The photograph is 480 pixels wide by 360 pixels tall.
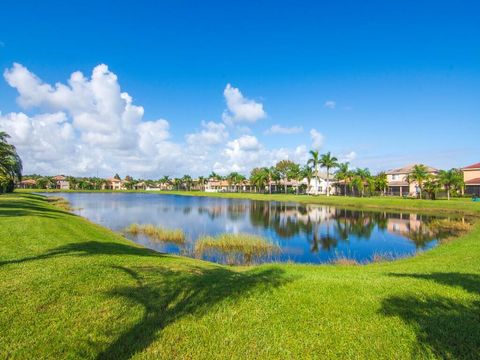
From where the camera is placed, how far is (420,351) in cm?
522

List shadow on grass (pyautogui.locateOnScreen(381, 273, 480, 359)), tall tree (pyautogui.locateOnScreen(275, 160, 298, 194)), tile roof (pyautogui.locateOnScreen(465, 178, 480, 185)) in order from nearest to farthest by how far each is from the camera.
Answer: shadow on grass (pyautogui.locateOnScreen(381, 273, 480, 359)) → tile roof (pyautogui.locateOnScreen(465, 178, 480, 185)) → tall tree (pyautogui.locateOnScreen(275, 160, 298, 194))

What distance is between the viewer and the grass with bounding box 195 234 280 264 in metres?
21.3

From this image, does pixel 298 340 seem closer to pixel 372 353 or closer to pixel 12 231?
pixel 372 353

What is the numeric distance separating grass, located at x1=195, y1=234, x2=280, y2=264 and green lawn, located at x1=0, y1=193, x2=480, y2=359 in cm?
1156

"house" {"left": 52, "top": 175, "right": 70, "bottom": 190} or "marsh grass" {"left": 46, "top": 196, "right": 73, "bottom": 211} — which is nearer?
"marsh grass" {"left": 46, "top": 196, "right": 73, "bottom": 211}

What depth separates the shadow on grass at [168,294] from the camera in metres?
5.44

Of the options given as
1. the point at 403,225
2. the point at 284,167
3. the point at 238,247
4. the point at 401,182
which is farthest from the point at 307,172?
the point at 238,247

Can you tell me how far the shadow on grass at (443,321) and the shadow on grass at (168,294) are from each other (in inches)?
132

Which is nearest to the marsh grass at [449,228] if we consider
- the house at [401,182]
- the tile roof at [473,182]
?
the tile roof at [473,182]

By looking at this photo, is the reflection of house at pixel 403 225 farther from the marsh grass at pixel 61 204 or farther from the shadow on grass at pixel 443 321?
the marsh grass at pixel 61 204

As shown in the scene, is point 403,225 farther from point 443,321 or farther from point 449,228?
point 443,321

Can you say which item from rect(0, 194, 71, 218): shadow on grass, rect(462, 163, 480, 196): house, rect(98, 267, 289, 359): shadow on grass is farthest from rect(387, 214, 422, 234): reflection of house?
rect(462, 163, 480, 196): house

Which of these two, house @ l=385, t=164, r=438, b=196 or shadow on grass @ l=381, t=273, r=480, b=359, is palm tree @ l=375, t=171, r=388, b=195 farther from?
shadow on grass @ l=381, t=273, r=480, b=359

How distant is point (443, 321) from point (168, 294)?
6351 mm
